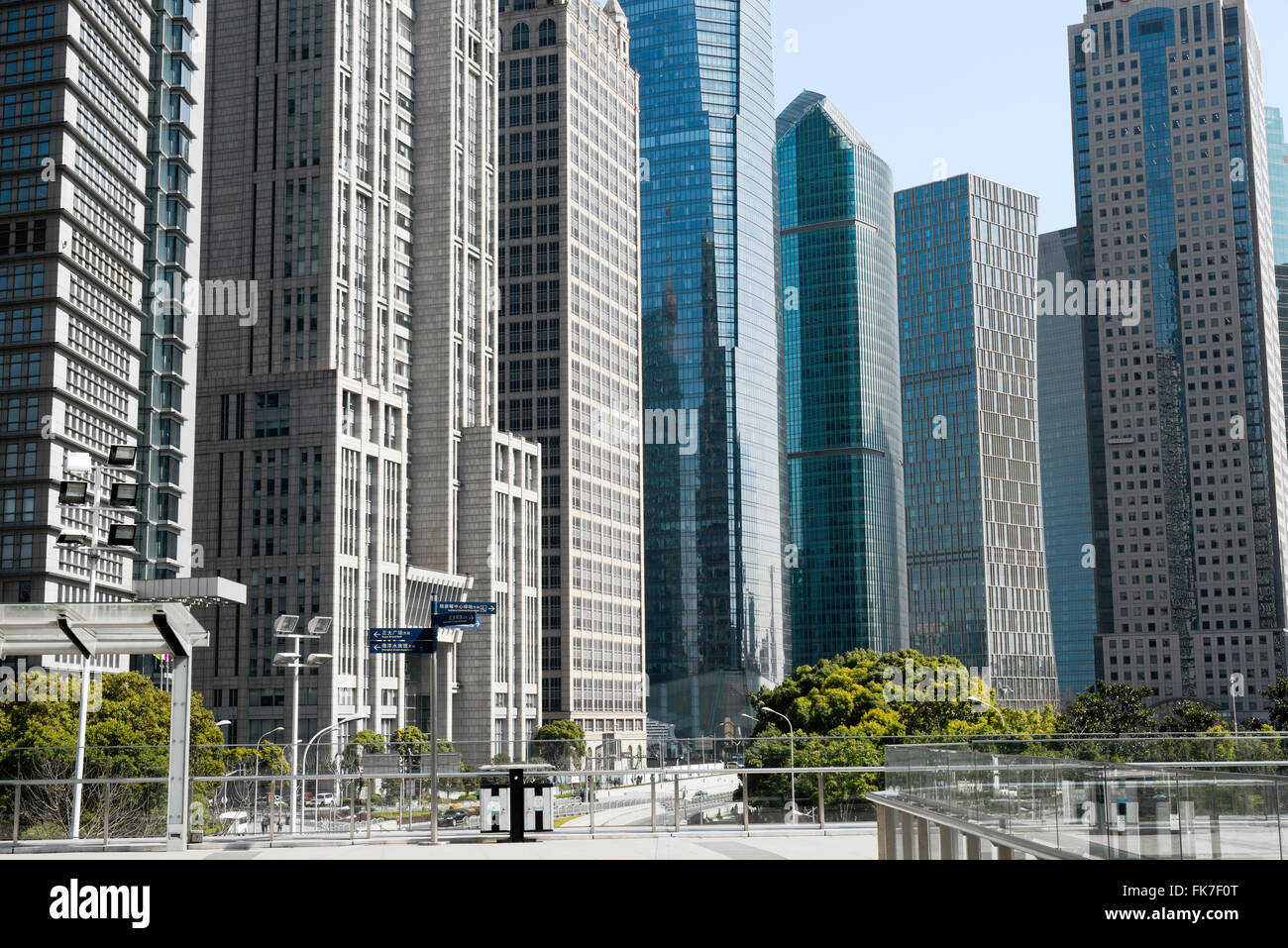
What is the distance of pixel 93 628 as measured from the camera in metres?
23.0

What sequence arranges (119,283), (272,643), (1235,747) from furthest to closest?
(272,643)
(119,283)
(1235,747)

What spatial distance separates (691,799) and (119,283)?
9761 centimetres

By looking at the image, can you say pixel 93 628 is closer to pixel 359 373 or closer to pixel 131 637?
pixel 131 637

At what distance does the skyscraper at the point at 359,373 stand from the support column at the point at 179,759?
9852 cm

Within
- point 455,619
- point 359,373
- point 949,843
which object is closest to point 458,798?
point 455,619

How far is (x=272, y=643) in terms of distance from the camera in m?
124

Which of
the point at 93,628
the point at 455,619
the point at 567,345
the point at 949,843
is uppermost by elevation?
the point at 567,345

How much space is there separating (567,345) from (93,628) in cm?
15703

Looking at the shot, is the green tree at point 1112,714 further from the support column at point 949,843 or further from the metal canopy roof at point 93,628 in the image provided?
the metal canopy roof at point 93,628

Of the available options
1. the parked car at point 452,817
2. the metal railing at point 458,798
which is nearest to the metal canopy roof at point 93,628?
the metal railing at point 458,798

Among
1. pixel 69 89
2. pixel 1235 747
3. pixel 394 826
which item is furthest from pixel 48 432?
pixel 1235 747

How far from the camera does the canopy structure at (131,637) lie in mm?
22344
